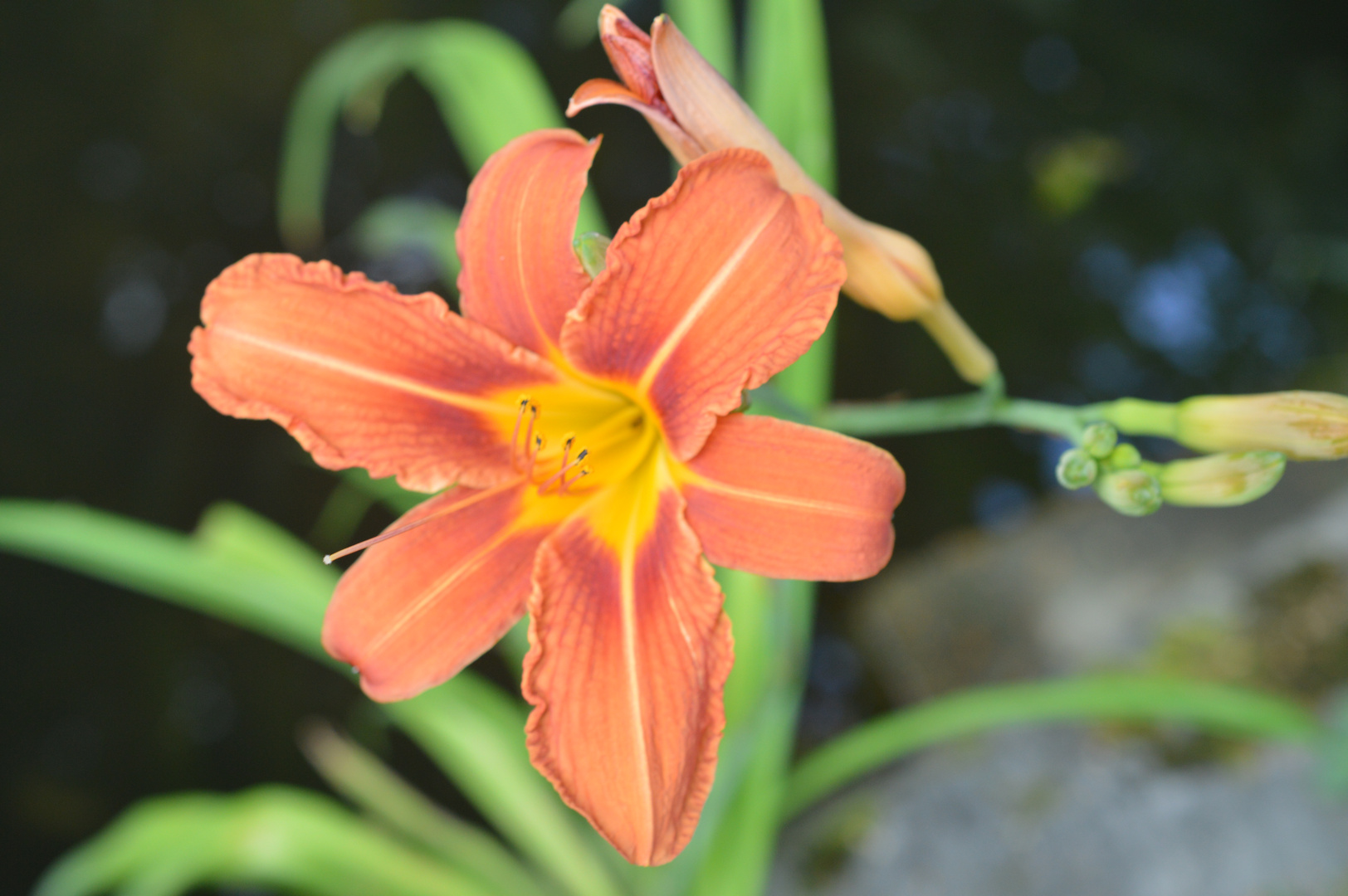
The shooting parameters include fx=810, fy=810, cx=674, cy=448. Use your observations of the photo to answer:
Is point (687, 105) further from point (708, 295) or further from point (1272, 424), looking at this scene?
point (1272, 424)

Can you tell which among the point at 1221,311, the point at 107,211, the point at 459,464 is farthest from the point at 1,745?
the point at 1221,311

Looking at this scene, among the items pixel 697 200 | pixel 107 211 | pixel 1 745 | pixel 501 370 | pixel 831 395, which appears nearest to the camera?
pixel 697 200

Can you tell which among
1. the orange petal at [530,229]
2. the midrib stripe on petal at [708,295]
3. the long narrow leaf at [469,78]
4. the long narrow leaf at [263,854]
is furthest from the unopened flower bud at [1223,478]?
the long narrow leaf at [263,854]

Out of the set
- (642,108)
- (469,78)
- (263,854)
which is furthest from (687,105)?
(263,854)

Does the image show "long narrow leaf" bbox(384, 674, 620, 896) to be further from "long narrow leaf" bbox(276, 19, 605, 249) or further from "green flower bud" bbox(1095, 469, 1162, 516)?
"green flower bud" bbox(1095, 469, 1162, 516)

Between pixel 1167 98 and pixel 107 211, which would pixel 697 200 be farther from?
pixel 1167 98

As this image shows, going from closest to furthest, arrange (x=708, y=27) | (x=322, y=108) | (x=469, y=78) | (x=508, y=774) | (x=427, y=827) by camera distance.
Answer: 1. (x=708, y=27)
2. (x=469, y=78)
3. (x=322, y=108)
4. (x=508, y=774)
5. (x=427, y=827)

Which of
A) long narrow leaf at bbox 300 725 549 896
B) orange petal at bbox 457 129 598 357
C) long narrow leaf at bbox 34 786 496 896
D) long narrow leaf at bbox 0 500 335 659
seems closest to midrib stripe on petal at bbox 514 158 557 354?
orange petal at bbox 457 129 598 357
